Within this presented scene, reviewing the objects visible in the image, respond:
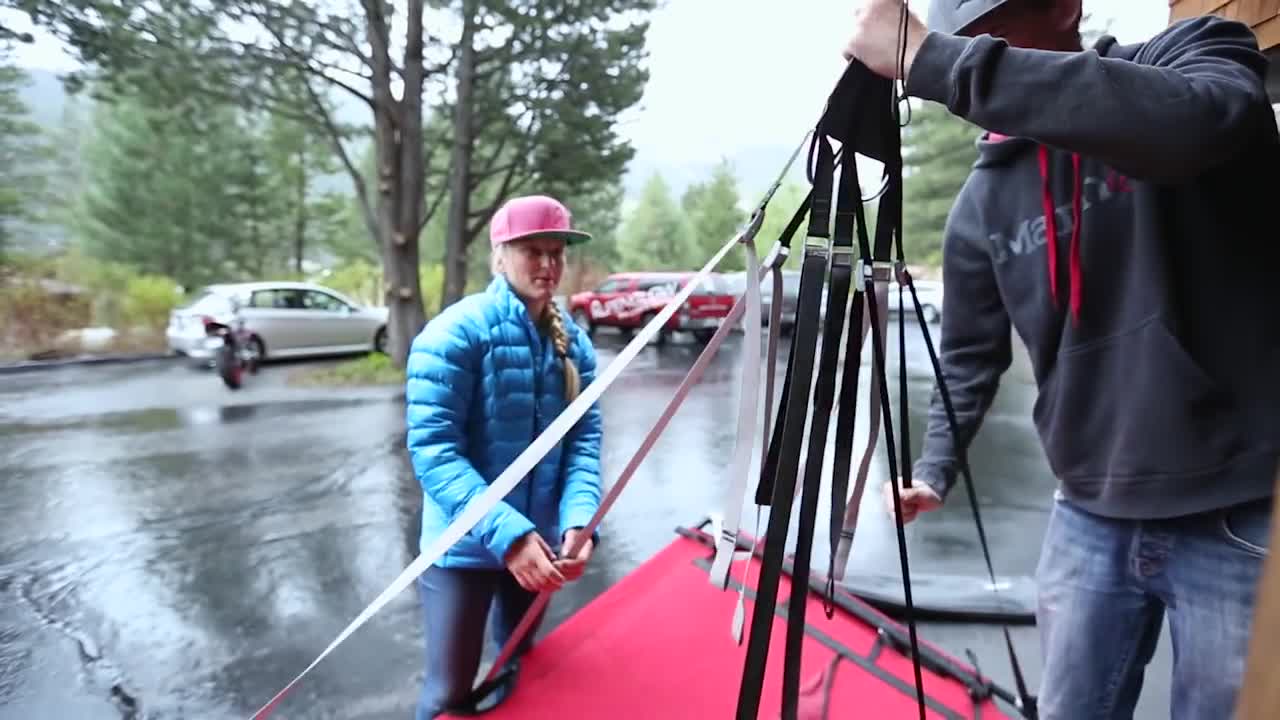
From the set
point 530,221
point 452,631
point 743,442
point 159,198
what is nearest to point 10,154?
point 530,221

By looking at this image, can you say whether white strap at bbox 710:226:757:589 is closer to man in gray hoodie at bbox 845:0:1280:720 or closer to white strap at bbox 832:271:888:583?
white strap at bbox 832:271:888:583

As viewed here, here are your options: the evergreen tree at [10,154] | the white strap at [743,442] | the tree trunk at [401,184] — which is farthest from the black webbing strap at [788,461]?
the tree trunk at [401,184]

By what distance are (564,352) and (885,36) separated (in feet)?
4.16

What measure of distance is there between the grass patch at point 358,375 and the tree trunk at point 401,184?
22 cm

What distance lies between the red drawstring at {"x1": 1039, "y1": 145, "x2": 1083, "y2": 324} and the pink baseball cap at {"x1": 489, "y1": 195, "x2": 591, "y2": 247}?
1.09 metres

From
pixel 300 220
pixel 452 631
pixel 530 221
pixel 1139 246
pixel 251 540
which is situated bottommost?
pixel 251 540

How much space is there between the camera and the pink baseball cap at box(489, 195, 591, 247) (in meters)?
1.83

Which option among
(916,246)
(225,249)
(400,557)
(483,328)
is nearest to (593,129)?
(400,557)

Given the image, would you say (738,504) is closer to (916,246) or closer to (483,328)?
(483,328)

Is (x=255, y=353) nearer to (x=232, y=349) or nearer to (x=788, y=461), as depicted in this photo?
(x=232, y=349)

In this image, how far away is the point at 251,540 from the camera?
13.6 feet

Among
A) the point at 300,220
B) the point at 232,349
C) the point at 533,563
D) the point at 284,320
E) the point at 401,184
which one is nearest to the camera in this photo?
the point at 533,563

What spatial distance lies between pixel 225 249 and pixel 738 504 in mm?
23444

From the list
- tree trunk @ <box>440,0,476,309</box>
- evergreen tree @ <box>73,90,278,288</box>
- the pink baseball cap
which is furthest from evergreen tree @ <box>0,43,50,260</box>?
evergreen tree @ <box>73,90,278,288</box>
